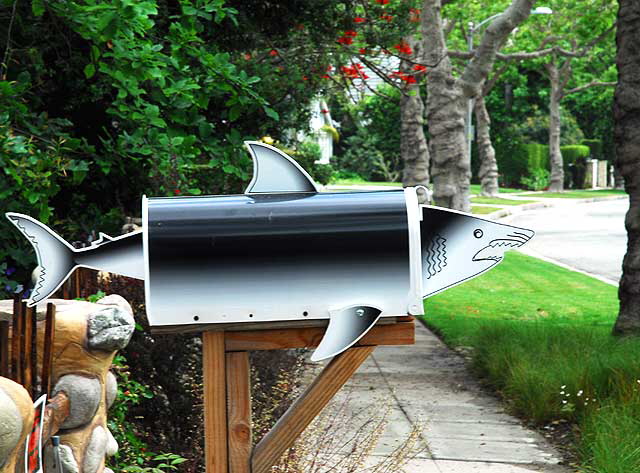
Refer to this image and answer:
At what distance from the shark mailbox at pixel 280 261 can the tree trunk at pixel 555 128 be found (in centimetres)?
3826

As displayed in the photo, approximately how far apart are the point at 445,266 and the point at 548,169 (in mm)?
49161

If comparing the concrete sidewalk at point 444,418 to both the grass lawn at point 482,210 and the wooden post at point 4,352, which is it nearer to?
the wooden post at point 4,352

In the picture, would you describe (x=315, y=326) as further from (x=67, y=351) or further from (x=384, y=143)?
(x=384, y=143)

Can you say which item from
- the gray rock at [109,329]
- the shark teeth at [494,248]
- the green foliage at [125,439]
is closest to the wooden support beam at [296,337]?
the shark teeth at [494,248]

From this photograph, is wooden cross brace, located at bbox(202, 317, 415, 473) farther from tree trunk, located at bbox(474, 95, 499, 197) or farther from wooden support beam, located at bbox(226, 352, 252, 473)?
tree trunk, located at bbox(474, 95, 499, 197)

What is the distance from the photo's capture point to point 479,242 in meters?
3.06

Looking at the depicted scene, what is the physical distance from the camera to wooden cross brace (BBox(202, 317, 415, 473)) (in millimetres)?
3051

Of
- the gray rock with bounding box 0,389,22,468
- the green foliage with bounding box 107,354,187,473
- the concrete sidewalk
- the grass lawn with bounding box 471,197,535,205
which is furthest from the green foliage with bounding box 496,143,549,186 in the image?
the gray rock with bounding box 0,389,22,468

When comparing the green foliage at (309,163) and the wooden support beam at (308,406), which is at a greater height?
the green foliage at (309,163)

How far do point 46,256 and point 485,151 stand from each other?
3415 centimetres

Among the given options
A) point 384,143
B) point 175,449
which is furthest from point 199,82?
point 384,143

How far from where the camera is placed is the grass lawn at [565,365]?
17.3 ft

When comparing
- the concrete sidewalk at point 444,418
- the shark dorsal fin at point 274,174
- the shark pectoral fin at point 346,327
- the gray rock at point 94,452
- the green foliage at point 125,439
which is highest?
the shark dorsal fin at point 274,174

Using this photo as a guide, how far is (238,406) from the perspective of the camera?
3111mm
